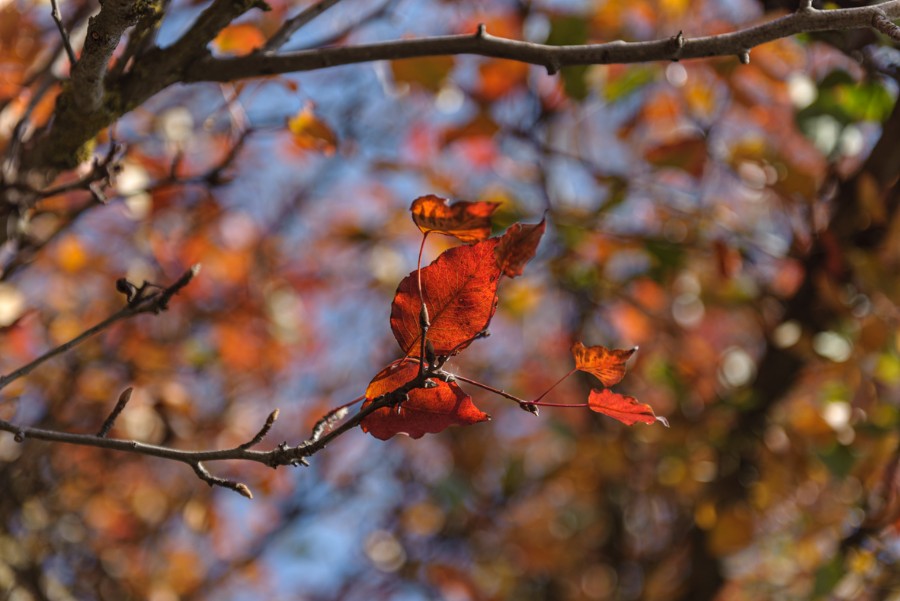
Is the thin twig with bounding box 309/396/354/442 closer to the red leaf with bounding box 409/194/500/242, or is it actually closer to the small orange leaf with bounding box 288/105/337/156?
the red leaf with bounding box 409/194/500/242

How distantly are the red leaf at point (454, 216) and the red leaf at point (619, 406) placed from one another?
7.5 inches

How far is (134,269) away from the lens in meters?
2.52

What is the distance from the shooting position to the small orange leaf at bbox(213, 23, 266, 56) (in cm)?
134

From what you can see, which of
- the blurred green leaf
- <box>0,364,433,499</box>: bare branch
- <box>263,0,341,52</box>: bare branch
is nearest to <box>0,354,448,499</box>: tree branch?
<box>0,364,433,499</box>: bare branch

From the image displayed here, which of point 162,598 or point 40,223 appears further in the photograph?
point 162,598

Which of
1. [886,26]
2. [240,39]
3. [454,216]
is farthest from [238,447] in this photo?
[240,39]

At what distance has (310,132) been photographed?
1.25 meters

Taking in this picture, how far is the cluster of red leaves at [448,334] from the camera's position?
27.4 inches

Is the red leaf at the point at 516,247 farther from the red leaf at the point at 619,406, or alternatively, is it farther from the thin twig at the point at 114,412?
the thin twig at the point at 114,412

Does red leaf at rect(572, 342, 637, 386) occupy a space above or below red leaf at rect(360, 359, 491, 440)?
below

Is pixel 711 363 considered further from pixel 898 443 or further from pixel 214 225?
→ pixel 214 225

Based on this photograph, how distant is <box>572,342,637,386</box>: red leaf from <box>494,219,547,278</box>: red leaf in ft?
0.31

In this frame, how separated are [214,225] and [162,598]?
1.34m

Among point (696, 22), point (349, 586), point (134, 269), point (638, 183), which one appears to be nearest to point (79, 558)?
point (134, 269)
